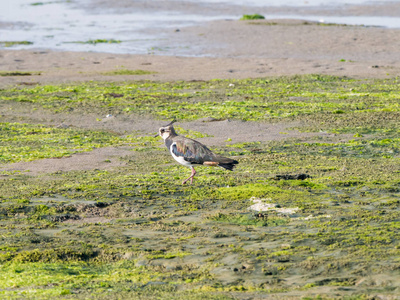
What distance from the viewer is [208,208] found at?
6.81 meters

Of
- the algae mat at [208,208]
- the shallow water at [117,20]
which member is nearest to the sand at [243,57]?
the shallow water at [117,20]

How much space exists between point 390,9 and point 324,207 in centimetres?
2687

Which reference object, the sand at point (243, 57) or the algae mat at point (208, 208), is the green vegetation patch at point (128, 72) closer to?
the sand at point (243, 57)

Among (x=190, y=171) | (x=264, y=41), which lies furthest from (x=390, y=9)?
(x=190, y=171)

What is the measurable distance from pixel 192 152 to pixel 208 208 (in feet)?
3.53

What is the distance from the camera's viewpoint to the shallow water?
76.1 feet

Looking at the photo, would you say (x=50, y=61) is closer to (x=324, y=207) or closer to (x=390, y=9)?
(x=324, y=207)

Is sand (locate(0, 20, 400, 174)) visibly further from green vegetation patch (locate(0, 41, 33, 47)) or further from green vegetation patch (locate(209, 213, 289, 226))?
green vegetation patch (locate(209, 213, 289, 226))

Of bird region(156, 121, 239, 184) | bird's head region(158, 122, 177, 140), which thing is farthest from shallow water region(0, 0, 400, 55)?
bird region(156, 121, 239, 184)

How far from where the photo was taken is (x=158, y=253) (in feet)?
18.0

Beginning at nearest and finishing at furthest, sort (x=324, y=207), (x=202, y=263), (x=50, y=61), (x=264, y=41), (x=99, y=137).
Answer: (x=202, y=263)
(x=324, y=207)
(x=99, y=137)
(x=50, y=61)
(x=264, y=41)

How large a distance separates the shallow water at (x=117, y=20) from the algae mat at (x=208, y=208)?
985 centimetres

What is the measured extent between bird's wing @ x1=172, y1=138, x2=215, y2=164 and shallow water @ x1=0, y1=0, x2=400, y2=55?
42.7ft

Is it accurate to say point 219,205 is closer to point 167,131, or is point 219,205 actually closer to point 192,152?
point 192,152
